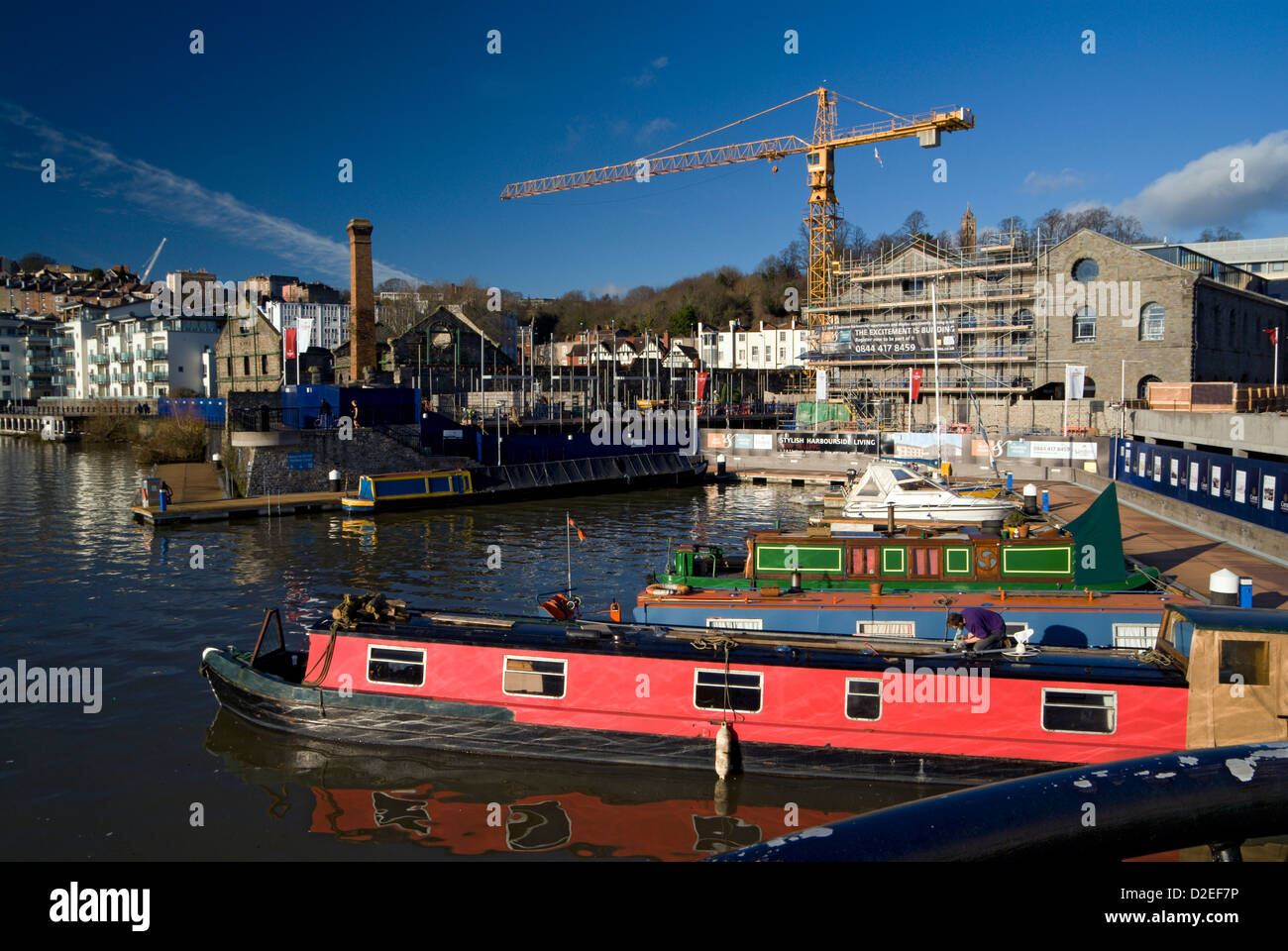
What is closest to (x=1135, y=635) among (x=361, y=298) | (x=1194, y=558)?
(x=1194, y=558)

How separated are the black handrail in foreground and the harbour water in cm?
1063

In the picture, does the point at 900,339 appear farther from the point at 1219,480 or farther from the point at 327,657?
the point at 327,657

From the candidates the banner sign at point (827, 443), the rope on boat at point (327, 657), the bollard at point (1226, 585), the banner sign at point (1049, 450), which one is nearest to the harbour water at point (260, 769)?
the rope on boat at point (327, 657)

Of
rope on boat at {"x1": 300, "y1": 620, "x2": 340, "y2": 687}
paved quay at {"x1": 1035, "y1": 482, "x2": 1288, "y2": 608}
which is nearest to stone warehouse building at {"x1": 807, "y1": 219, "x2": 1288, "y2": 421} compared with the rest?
paved quay at {"x1": 1035, "y1": 482, "x2": 1288, "y2": 608}

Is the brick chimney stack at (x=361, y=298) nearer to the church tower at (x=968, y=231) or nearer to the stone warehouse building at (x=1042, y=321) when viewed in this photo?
the stone warehouse building at (x=1042, y=321)

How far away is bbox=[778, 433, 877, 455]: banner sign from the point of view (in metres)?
63.7

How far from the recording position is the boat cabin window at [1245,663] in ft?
39.6

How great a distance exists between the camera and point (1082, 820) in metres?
2.52

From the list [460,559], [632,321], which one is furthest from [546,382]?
[460,559]

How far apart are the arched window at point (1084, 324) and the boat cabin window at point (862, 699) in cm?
6510

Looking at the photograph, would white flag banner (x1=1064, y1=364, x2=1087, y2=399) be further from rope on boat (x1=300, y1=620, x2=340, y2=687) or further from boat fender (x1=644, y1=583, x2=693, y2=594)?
rope on boat (x1=300, y1=620, x2=340, y2=687)

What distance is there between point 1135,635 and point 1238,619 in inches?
176
